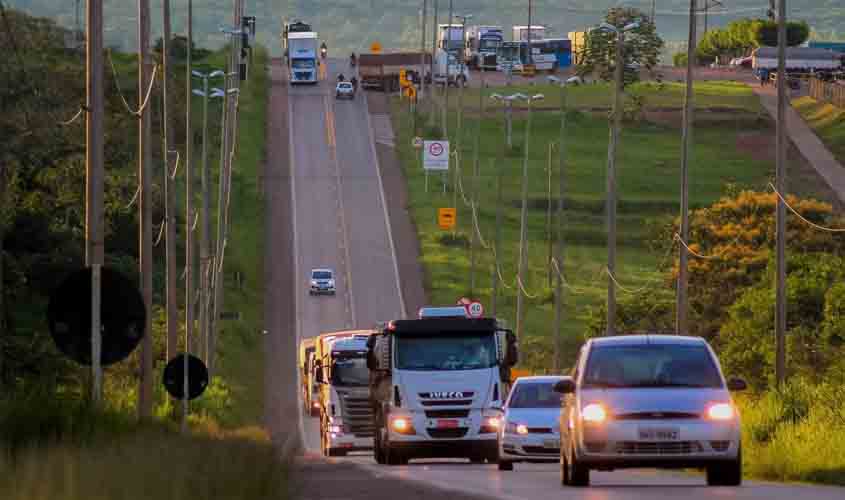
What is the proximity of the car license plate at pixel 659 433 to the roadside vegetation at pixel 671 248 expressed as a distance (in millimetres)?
4046

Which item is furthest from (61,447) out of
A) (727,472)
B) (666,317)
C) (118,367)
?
(666,317)

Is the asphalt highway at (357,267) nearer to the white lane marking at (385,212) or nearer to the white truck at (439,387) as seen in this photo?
the white lane marking at (385,212)

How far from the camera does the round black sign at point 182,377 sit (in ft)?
151

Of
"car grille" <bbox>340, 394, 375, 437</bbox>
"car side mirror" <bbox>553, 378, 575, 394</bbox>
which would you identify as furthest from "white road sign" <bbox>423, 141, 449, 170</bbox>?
"car side mirror" <bbox>553, 378, 575, 394</bbox>

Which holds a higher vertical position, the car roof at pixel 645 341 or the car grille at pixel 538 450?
the car roof at pixel 645 341

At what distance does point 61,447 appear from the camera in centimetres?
1933

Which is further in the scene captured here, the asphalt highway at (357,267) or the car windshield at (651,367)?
the car windshield at (651,367)

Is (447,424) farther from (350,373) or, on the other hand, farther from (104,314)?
(104,314)

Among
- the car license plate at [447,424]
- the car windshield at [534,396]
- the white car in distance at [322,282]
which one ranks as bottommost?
the white car in distance at [322,282]

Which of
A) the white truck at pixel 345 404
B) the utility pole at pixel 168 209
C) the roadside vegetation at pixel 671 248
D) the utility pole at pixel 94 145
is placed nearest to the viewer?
the utility pole at pixel 94 145

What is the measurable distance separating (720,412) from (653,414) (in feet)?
2.45

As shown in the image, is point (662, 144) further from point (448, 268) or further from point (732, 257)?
point (732, 257)

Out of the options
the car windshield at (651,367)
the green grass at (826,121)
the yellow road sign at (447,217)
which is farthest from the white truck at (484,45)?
the car windshield at (651,367)

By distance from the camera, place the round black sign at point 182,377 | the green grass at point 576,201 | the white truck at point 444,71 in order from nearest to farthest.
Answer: the round black sign at point 182,377 < the green grass at point 576,201 < the white truck at point 444,71
